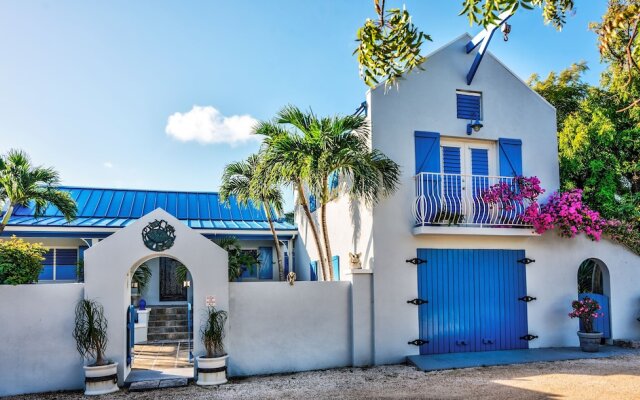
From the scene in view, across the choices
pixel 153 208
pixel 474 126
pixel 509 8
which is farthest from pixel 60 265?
pixel 509 8

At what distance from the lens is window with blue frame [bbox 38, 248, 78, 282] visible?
15328 mm

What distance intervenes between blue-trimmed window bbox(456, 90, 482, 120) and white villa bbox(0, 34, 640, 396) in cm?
4

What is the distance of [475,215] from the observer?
443 inches

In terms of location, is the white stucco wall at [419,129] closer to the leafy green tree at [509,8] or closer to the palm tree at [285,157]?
the palm tree at [285,157]

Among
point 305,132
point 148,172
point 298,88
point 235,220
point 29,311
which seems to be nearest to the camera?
point 29,311

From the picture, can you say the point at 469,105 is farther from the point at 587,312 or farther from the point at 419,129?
the point at 587,312

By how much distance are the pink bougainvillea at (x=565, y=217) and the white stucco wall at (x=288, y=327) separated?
4584 millimetres

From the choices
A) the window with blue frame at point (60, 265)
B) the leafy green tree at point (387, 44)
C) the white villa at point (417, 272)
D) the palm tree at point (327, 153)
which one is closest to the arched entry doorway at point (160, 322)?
the white villa at point (417, 272)

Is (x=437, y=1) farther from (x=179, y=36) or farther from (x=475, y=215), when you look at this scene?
(x=179, y=36)

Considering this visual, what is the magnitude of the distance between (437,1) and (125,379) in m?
8.21

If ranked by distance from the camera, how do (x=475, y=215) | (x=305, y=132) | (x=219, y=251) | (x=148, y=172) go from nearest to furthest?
(x=219, y=251) → (x=305, y=132) → (x=475, y=215) → (x=148, y=172)

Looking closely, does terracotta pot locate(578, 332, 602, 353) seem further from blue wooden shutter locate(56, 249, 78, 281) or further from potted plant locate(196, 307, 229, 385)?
blue wooden shutter locate(56, 249, 78, 281)

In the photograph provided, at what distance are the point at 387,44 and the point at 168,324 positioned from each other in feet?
40.3

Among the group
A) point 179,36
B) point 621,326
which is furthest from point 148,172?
point 621,326
